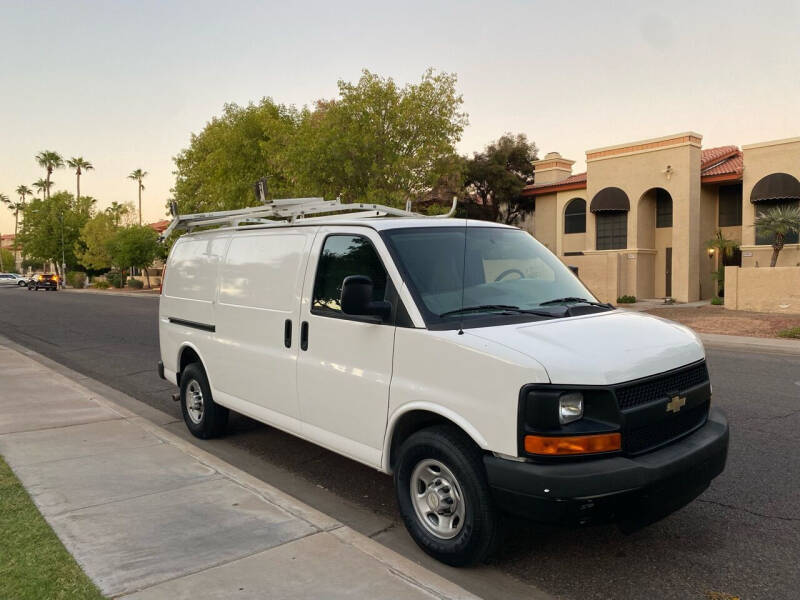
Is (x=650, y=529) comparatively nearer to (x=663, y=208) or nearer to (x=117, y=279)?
(x=663, y=208)

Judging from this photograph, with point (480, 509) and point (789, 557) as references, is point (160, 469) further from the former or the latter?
point (789, 557)

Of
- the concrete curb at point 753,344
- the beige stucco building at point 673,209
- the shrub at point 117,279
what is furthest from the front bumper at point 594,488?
the shrub at point 117,279

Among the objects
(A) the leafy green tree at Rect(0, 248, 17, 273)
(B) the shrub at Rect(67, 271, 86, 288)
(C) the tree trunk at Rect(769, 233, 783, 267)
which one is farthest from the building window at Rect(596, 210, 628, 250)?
(A) the leafy green tree at Rect(0, 248, 17, 273)

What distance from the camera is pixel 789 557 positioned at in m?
4.01

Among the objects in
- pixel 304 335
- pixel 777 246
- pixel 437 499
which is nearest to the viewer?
pixel 437 499

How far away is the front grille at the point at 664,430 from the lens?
3.51 meters

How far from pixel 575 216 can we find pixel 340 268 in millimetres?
30992

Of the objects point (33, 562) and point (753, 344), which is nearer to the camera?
point (33, 562)

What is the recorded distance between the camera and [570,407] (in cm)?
339

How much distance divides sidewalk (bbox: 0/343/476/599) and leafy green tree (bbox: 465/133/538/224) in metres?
36.4

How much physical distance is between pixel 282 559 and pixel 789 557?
3011 mm

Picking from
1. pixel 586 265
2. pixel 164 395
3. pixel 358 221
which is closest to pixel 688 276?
pixel 586 265

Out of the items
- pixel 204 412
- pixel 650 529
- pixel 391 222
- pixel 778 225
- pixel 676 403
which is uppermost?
pixel 778 225

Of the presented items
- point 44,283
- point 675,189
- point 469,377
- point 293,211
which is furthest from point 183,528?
point 44,283
